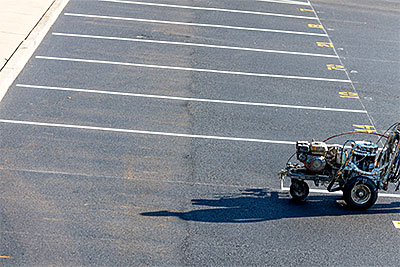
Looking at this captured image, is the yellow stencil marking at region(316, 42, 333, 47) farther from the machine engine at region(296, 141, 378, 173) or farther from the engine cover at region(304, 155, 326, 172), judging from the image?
the engine cover at region(304, 155, 326, 172)

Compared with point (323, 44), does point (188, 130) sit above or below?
above

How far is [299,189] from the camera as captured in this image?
34.4 feet

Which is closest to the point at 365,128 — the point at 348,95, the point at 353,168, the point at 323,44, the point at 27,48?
the point at 348,95

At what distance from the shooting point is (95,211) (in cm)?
984

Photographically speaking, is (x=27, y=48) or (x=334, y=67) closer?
(x=27, y=48)

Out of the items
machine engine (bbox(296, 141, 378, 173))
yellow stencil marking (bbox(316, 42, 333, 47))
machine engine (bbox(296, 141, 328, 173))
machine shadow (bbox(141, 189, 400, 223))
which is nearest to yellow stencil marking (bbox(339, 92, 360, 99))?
yellow stencil marking (bbox(316, 42, 333, 47))

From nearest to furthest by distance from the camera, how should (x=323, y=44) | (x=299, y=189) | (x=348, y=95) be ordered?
(x=299, y=189) < (x=348, y=95) < (x=323, y=44)

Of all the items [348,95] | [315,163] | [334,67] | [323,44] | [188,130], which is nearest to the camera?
[315,163]

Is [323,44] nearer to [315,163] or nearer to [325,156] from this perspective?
[325,156]

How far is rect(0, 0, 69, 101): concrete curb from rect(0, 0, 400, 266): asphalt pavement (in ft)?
0.65

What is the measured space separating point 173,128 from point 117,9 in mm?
7964

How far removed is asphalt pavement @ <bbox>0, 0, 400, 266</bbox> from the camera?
30.6ft

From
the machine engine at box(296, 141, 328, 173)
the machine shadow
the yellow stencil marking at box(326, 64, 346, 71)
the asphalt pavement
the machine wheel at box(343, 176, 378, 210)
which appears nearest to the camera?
the asphalt pavement

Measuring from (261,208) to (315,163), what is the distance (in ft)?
4.07
